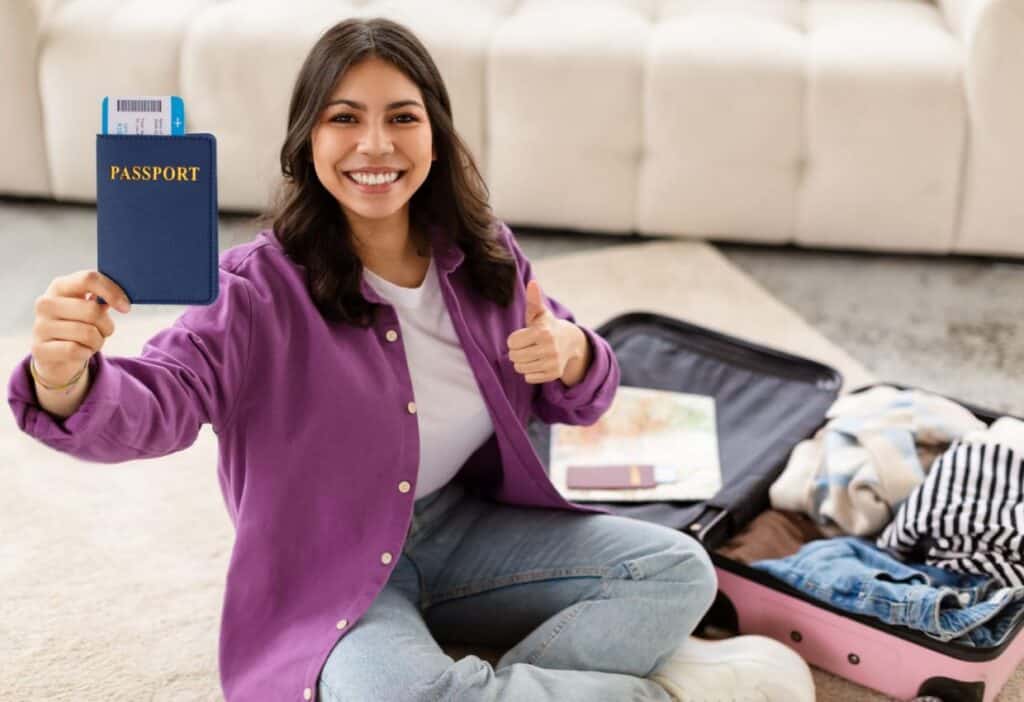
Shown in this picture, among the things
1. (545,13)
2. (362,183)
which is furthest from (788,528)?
(545,13)

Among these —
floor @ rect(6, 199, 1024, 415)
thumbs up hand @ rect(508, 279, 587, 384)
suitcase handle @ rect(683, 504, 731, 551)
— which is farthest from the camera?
floor @ rect(6, 199, 1024, 415)

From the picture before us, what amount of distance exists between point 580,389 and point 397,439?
25cm

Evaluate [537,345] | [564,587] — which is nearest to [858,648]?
[564,587]

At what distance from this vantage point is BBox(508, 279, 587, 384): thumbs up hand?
1.52 m

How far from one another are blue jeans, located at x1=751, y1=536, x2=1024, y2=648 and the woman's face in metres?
0.73

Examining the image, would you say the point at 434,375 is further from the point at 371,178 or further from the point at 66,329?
the point at 66,329

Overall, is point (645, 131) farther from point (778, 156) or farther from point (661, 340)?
point (661, 340)

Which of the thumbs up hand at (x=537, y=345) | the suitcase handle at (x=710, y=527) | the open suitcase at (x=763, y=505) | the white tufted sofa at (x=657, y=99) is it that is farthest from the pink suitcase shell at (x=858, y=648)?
the white tufted sofa at (x=657, y=99)

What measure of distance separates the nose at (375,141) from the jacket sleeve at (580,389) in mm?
263

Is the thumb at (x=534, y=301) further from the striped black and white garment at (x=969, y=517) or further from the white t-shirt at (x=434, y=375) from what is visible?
the striped black and white garment at (x=969, y=517)

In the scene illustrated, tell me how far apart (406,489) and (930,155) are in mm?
1629

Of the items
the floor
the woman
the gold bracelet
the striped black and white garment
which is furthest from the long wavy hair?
the floor

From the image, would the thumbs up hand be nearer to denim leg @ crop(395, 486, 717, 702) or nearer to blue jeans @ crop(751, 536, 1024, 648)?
denim leg @ crop(395, 486, 717, 702)

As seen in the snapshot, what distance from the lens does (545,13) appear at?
9.39 ft
